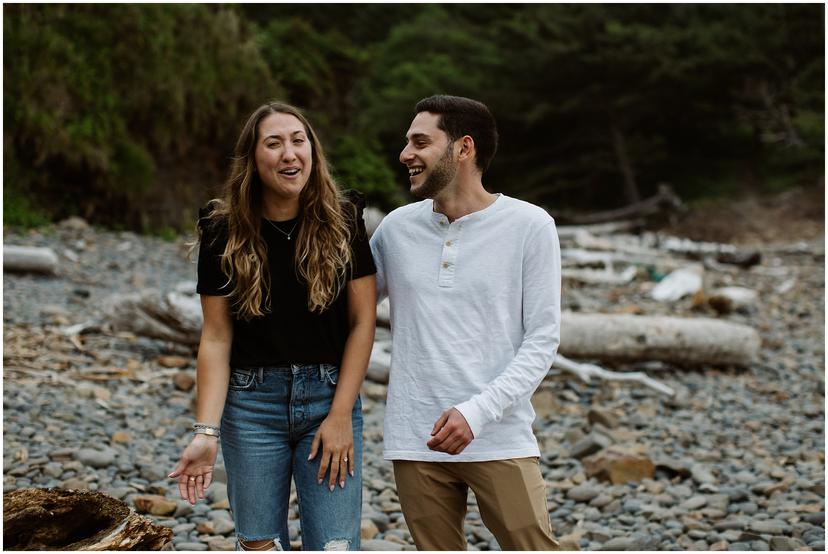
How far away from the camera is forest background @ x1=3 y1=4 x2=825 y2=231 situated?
1571 centimetres

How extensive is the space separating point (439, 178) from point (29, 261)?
30.2 ft

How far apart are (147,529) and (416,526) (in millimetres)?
986

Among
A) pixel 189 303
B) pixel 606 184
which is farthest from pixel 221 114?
pixel 606 184

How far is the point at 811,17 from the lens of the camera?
27.8 m

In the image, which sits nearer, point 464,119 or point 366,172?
point 464,119

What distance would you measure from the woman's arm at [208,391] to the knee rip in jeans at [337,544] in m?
0.43

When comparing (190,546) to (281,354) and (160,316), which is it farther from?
(160,316)

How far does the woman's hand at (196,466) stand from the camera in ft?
8.57

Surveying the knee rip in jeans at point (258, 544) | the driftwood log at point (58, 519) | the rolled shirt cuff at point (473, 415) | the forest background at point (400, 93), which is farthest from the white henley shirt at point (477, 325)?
the forest background at point (400, 93)

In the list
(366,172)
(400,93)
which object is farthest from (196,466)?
(400,93)

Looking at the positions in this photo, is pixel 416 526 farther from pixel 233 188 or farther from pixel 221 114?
pixel 221 114

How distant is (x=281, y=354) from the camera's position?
2.62 meters

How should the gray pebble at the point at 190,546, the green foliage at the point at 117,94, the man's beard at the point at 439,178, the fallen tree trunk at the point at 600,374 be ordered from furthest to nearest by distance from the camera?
the green foliage at the point at 117,94, the fallen tree trunk at the point at 600,374, the gray pebble at the point at 190,546, the man's beard at the point at 439,178

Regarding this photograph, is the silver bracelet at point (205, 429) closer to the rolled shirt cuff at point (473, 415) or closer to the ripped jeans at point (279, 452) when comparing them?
the ripped jeans at point (279, 452)
